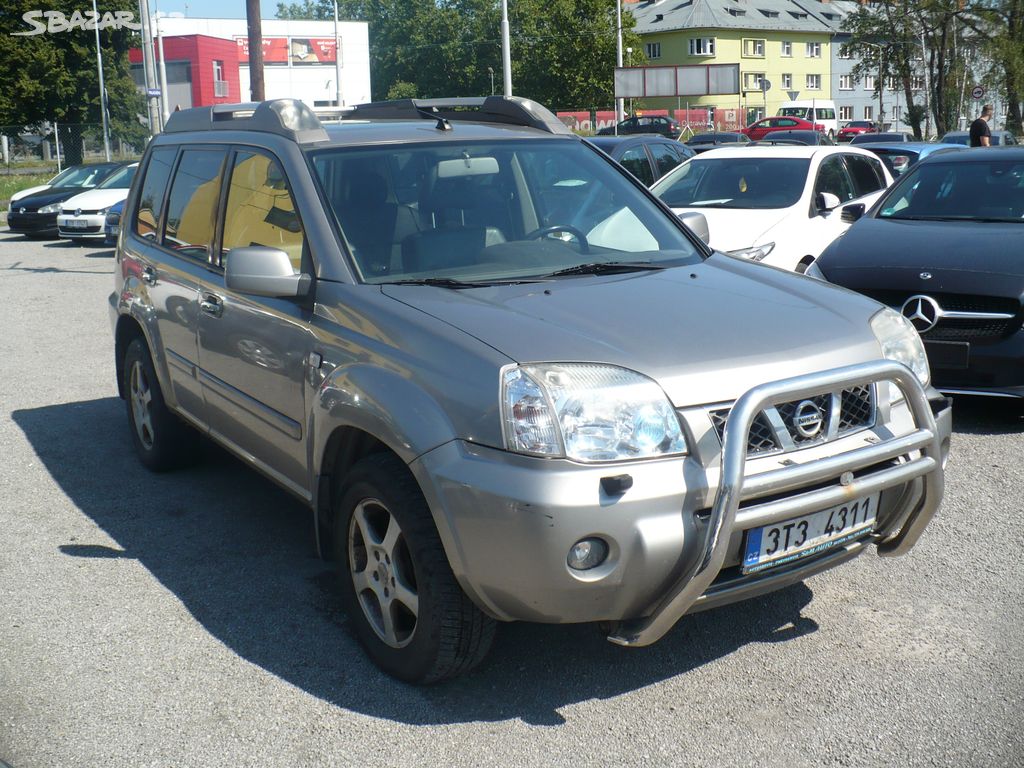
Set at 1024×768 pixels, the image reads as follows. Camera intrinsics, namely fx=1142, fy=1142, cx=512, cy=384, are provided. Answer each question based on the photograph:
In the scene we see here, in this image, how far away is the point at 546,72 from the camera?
260 ft

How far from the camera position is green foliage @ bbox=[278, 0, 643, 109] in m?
78.1

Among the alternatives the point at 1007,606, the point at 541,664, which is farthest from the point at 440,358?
the point at 1007,606

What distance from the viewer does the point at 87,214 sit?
19172mm

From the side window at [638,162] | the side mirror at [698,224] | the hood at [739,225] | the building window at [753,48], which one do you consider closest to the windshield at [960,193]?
the hood at [739,225]

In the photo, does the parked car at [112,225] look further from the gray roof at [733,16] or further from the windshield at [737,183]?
the gray roof at [733,16]

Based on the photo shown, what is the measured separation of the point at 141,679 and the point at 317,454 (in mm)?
922

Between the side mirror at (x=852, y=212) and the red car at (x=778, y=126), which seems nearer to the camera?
the side mirror at (x=852, y=212)

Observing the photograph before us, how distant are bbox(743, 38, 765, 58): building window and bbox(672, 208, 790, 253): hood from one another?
87582mm

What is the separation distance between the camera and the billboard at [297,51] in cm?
7175

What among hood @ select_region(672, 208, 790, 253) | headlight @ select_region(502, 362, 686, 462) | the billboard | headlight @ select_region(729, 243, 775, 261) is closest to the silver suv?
headlight @ select_region(502, 362, 686, 462)

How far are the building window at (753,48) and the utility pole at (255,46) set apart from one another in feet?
267

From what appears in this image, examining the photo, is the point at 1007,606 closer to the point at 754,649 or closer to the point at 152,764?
the point at 754,649

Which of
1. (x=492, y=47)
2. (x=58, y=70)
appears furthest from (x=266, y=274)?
(x=492, y=47)

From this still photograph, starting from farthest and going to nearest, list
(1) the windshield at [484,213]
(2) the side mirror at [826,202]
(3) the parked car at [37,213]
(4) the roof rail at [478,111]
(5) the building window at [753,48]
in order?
(5) the building window at [753,48] < (3) the parked car at [37,213] < (2) the side mirror at [826,202] < (4) the roof rail at [478,111] < (1) the windshield at [484,213]
